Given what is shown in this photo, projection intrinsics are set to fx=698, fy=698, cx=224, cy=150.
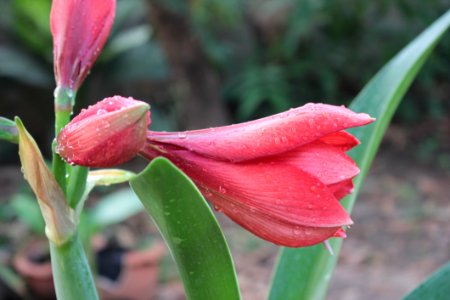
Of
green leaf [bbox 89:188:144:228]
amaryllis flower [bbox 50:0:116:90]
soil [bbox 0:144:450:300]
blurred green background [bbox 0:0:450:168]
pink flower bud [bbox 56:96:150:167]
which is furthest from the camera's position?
blurred green background [bbox 0:0:450:168]

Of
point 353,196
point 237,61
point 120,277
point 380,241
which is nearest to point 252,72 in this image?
point 237,61

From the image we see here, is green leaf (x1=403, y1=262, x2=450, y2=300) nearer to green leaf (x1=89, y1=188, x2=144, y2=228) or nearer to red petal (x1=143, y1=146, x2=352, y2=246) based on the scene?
red petal (x1=143, y1=146, x2=352, y2=246)

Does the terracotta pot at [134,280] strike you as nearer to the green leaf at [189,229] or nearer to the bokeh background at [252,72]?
the bokeh background at [252,72]

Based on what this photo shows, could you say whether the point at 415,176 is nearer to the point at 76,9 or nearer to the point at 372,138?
the point at 372,138


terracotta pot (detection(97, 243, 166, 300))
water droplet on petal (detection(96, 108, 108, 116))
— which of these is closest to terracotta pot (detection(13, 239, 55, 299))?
terracotta pot (detection(97, 243, 166, 300))

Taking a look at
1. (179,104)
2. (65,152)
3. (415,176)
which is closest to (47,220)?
(65,152)

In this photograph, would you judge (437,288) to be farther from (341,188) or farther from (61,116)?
(61,116)
